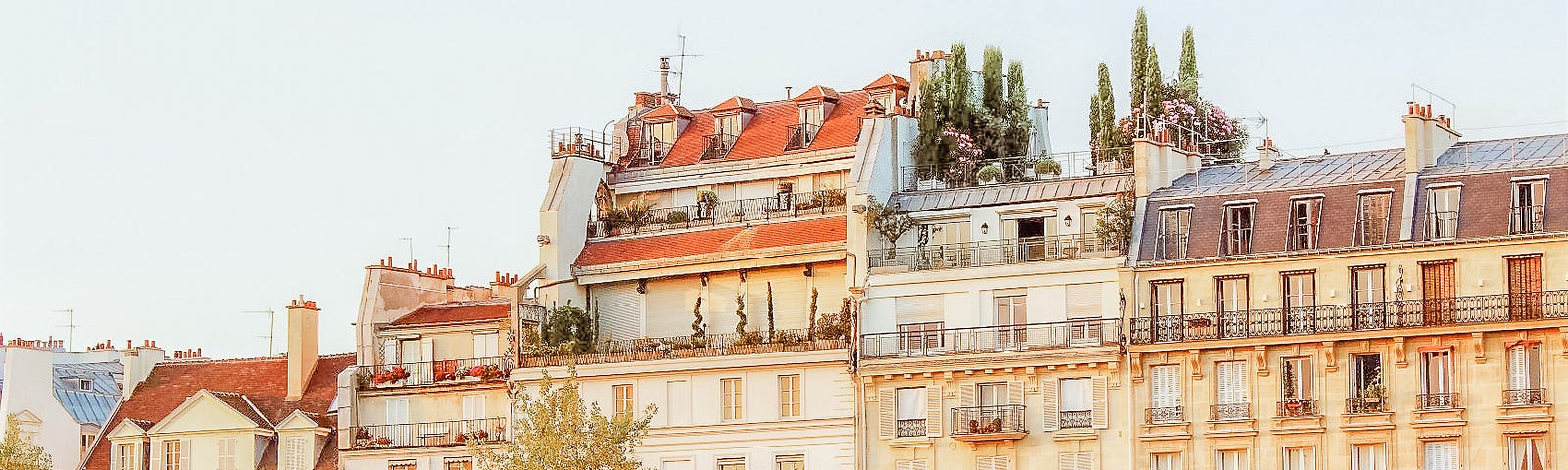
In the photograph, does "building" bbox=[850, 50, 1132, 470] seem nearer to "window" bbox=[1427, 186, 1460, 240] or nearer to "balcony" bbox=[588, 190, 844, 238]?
"balcony" bbox=[588, 190, 844, 238]

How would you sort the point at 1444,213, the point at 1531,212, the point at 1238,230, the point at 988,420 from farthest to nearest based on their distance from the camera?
the point at 988,420 < the point at 1238,230 < the point at 1444,213 < the point at 1531,212

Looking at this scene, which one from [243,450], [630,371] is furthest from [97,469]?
[630,371]

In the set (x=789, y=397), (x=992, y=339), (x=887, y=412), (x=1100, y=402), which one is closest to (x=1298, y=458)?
(x=1100, y=402)

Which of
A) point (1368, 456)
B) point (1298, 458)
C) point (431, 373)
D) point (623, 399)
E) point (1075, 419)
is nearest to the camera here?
point (1368, 456)

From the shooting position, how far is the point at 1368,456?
256 feet

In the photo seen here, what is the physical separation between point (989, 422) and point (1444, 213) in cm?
1443

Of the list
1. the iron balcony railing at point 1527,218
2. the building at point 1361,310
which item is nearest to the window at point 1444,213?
the building at point 1361,310

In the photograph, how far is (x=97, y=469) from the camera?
100938mm

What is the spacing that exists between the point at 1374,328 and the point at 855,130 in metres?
21.3

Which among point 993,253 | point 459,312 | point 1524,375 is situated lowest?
point 1524,375

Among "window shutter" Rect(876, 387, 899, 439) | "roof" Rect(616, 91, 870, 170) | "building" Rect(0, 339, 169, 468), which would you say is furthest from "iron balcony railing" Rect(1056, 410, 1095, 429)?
"building" Rect(0, 339, 169, 468)

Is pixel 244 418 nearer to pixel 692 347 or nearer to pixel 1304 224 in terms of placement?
pixel 692 347

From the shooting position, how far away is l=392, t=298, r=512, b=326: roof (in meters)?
96.1

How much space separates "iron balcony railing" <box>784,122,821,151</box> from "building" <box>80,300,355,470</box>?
1767cm
